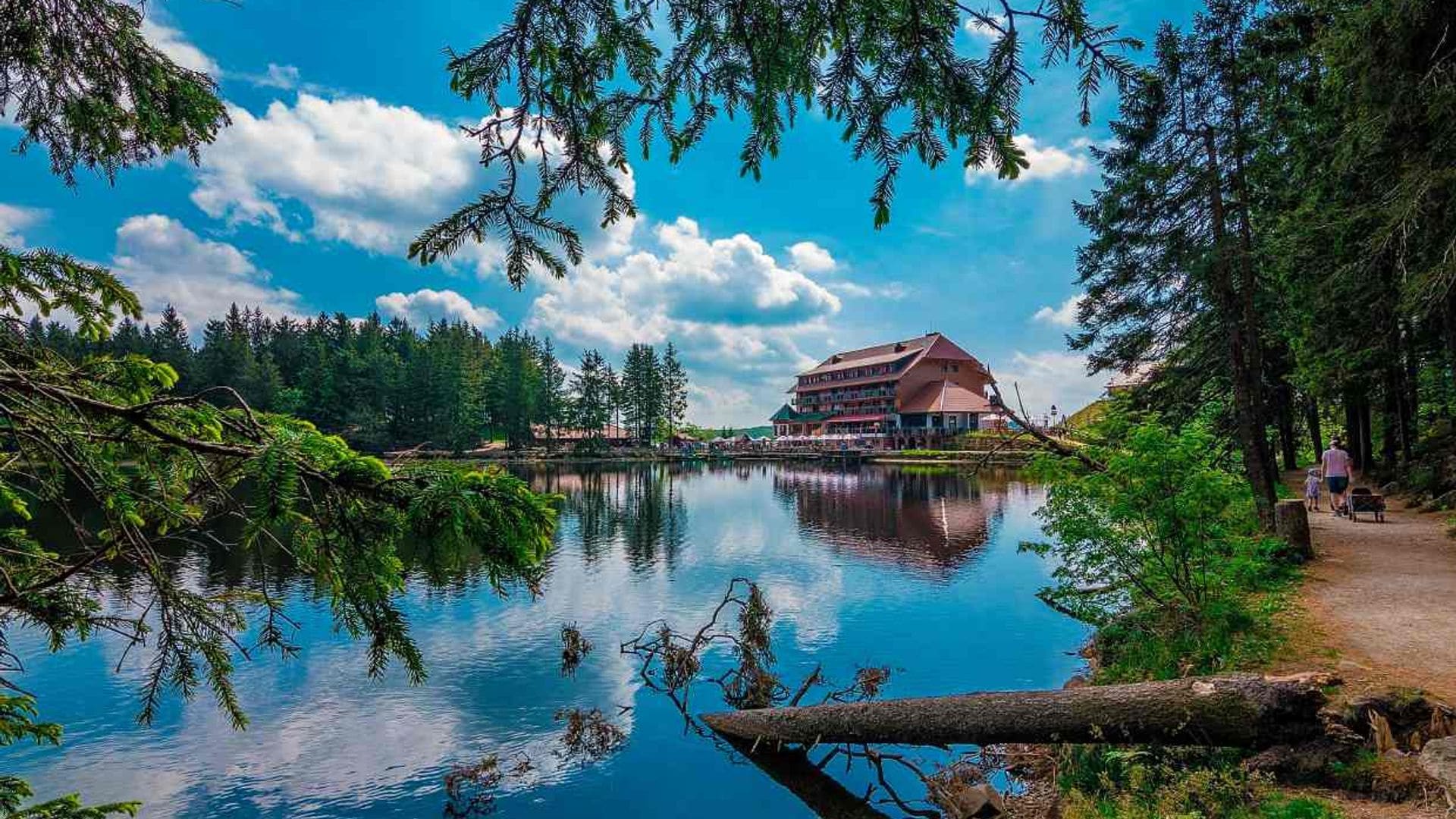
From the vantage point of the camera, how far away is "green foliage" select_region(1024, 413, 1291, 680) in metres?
7.00

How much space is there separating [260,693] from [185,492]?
9.10 metres

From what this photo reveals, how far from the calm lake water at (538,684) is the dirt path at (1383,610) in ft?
11.8

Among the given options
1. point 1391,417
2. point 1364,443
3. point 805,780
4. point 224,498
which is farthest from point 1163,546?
point 1364,443

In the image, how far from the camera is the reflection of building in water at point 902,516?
797 inches

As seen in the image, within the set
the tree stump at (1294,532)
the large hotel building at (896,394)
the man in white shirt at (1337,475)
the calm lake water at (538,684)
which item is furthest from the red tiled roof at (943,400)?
the tree stump at (1294,532)

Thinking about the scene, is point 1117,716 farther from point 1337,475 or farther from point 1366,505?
point 1337,475

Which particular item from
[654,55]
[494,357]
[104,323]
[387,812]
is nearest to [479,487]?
[654,55]

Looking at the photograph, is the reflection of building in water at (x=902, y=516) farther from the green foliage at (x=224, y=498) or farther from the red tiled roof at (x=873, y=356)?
the red tiled roof at (x=873, y=356)

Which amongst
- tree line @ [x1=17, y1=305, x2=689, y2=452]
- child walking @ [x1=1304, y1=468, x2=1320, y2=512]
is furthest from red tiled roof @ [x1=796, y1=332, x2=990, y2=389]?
child walking @ [x1=1304, y1=468, x2=1320, y2=512]

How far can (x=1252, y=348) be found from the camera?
13258 millimetres

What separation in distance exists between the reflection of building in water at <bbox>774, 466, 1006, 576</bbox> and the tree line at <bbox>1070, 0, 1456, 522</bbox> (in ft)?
25.7

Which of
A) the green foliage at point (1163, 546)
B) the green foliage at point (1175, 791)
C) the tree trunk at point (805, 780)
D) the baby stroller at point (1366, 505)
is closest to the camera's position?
the green foliage at point (1175, 791)

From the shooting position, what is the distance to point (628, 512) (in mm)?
31578

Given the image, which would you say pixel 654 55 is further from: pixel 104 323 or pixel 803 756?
pixel 803 756
